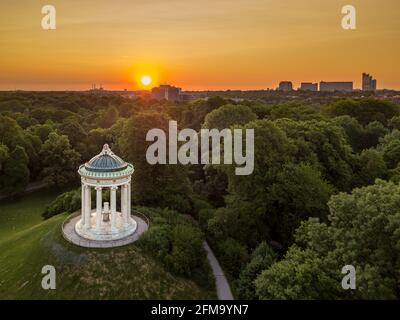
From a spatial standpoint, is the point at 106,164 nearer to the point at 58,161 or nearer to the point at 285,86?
the point at 58,161

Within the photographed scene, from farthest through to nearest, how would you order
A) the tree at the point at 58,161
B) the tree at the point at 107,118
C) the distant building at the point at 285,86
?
1. the distant building at the point at 285,86
2. the tree at the point at 107,118
3. the tree at the point at 58,161

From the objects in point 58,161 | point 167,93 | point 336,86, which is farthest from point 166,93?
point 58,161

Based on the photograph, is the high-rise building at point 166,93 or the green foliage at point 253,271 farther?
the high-rise building at point 166,93

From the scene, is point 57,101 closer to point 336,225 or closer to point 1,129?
point 1,129

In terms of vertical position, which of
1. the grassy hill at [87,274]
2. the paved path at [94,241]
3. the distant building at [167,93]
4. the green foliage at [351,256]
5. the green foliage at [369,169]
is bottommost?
the grassy hill at [87,274]

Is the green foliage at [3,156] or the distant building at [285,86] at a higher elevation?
the distant building at [285,86]

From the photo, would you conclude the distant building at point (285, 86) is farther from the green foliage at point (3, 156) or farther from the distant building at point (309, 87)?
the green foliage at point (3, 156)

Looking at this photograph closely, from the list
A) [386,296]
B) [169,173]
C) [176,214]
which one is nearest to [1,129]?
[169,173]

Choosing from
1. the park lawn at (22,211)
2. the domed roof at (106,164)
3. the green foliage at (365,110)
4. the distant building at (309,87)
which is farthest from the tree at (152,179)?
the distant building at (309,87)

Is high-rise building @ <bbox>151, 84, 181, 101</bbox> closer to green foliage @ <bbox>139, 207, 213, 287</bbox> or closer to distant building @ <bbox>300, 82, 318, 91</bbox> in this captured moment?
distant building @ <bbox>300, 82, 318, 91</bbox>
